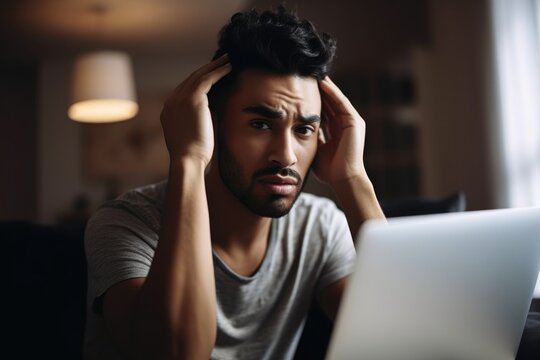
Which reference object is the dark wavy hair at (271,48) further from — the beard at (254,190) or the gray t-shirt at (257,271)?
the gray t-shirt at (257,271)

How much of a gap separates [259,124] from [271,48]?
0.55 ft

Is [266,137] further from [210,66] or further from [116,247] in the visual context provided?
[116,247]

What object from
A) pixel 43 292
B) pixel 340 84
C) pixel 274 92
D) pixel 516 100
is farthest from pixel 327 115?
pixel 340 84

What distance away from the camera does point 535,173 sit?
Answer: 272 centimetres

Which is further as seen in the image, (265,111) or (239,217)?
(239,217)

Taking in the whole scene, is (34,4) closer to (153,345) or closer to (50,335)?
(50,335)

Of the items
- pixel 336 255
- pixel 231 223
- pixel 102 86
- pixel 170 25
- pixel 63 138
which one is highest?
pixel 170 25

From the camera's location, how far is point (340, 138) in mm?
1346

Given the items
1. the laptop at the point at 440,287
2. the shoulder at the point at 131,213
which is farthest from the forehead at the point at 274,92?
the laptop at the point at 440,287

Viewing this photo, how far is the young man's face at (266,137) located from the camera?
3.91 feet

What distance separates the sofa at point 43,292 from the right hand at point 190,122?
0.40 metres

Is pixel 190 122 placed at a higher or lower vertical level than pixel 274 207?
higher

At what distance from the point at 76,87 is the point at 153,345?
3.19 m

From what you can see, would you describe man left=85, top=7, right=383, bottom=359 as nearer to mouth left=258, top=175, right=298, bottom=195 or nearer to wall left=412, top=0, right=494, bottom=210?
mouth left=258, top=175, right=298, bottom=195
